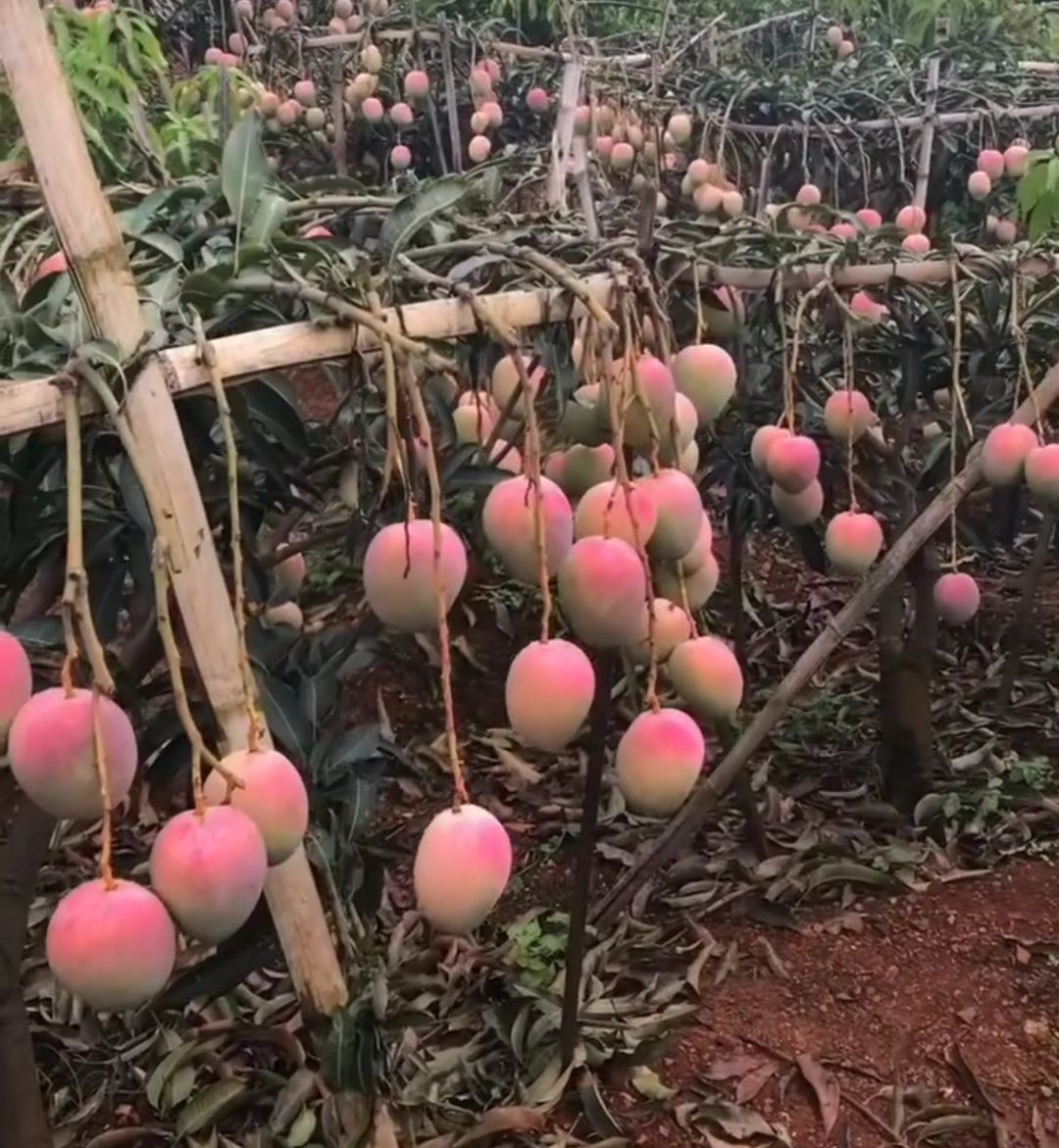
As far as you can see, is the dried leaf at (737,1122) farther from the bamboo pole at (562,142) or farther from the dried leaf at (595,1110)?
the bamboo pole at (562,142)

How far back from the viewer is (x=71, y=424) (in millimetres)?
656

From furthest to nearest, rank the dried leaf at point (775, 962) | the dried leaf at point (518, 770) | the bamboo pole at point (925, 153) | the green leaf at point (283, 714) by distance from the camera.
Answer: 1. the bamboo pole at point (925, 153)
2. the dried leaf at point (518, 770)
3. the dried leaf at point (775, 962)
4. the green leaf at point (283, 714)

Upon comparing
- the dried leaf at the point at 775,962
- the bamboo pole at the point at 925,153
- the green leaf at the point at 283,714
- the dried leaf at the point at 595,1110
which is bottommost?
the dried leaf at the point at 775,962

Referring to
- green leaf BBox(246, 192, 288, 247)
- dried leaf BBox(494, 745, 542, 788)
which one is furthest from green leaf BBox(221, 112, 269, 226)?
dried leaf BBox(494, 745, 542, 788)

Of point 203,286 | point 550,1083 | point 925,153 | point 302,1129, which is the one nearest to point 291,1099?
point 302,1129

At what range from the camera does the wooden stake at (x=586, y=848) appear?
1.14m

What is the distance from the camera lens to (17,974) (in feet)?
3.84

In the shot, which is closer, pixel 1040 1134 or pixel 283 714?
pixel 283 714

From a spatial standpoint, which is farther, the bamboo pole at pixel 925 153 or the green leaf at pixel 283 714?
the bamboo pole at pixel 925 153

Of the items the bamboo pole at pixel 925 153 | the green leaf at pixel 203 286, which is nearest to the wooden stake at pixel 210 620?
the green leaf at pixel 203 286

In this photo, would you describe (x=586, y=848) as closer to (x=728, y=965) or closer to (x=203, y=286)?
(x=728, y=965)

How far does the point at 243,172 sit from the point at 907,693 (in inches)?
54.3

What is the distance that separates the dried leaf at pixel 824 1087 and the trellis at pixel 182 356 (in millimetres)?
685

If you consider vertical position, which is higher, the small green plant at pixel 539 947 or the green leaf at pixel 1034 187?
the green leaf at pixel 1034 187
